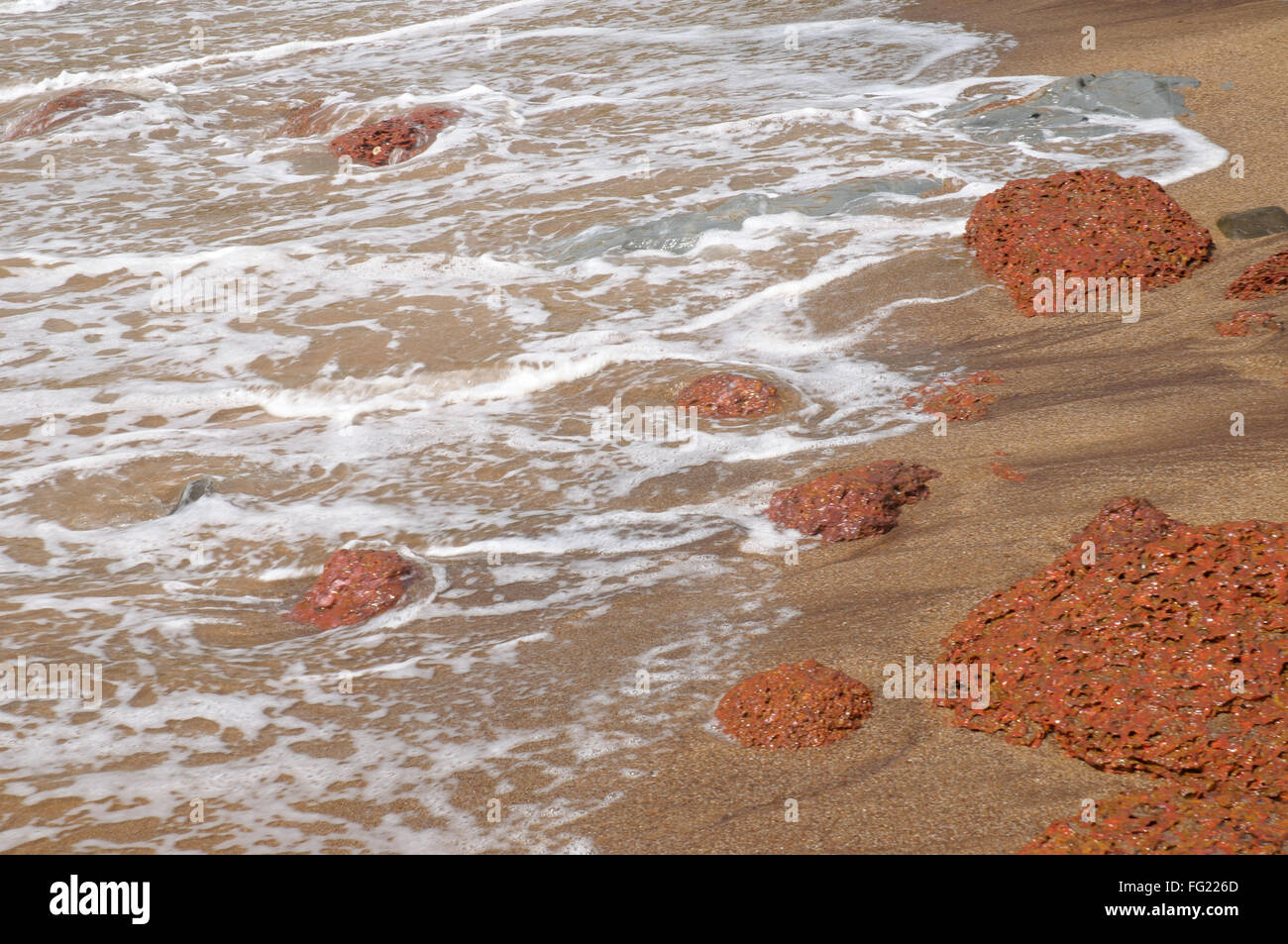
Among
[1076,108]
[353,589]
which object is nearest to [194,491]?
[353,589]

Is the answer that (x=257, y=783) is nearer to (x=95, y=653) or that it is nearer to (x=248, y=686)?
(x=248, y=686)

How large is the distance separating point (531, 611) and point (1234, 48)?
8628 mm

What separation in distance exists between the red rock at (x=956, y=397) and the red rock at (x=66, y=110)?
32.2 ft

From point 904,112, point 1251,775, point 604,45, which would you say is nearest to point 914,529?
point 1251,775

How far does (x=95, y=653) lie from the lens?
12.5ft

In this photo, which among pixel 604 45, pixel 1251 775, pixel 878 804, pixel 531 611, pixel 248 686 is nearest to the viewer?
pixel 1251 775

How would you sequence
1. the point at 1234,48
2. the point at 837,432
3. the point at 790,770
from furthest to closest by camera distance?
the point at 1234,48, the point at 837,432, the point at 790,770

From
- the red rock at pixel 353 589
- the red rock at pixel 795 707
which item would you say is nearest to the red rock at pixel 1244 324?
the red rock at pixel 795 707

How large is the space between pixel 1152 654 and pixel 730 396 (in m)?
2.85

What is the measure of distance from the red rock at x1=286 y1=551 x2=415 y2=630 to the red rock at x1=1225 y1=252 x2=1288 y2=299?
→ 14.2 feet

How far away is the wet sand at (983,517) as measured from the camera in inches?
106

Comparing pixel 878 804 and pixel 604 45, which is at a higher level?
pixel 604 45

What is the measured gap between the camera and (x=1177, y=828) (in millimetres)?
2455

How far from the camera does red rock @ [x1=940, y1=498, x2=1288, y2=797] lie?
264 cm
